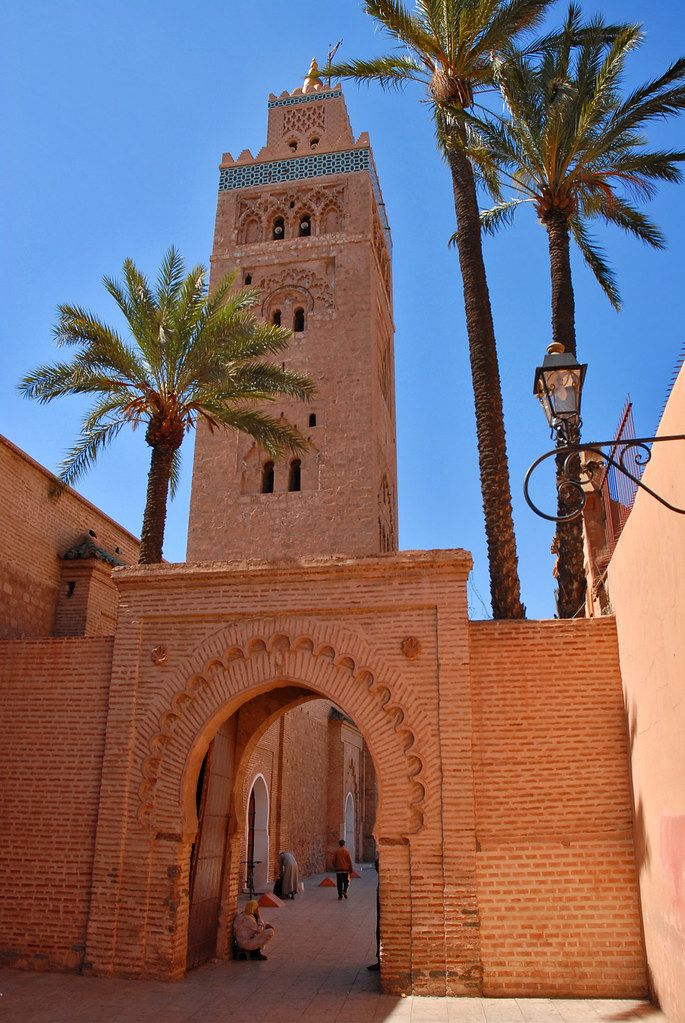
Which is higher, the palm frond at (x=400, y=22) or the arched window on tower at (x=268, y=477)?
the palm frond at (x=400, y=22)

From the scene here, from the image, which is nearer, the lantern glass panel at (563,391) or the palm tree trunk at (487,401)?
the lantern glass panel at (563,391)

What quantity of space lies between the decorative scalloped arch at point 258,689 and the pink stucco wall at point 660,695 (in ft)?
7.53

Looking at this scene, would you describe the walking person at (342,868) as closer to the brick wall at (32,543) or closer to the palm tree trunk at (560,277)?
the brick wall at (32,543)

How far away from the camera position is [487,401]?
37.3ft

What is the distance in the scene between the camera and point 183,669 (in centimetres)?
920

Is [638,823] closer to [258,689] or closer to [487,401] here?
[258,689]

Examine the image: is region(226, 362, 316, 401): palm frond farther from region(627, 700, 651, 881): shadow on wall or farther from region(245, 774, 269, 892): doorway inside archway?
region(245, 774, 269, 892): doorway inside archway

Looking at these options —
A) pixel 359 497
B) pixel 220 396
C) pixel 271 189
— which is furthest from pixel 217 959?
pixel 271 189

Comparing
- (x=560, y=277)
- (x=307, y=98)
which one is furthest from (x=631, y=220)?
(x=307, y=98)

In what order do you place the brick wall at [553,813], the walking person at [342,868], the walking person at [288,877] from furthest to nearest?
the walking person at [288,877]
the walking person at [342,868]
the brick wall at [553,813]

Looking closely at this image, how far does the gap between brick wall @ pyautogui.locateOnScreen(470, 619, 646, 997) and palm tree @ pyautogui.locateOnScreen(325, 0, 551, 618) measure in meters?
2.01

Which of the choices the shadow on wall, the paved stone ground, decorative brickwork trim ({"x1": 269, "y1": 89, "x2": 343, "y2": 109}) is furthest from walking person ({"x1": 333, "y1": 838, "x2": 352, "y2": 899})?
decorative brickwork trim ({"x1": 269, "y1": 89, "x2": 343, "y2": 109})

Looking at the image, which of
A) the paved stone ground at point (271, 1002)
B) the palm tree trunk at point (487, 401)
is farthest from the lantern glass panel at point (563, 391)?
the palm tree trunk at point (487, 401)

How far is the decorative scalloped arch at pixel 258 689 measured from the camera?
858 cm
